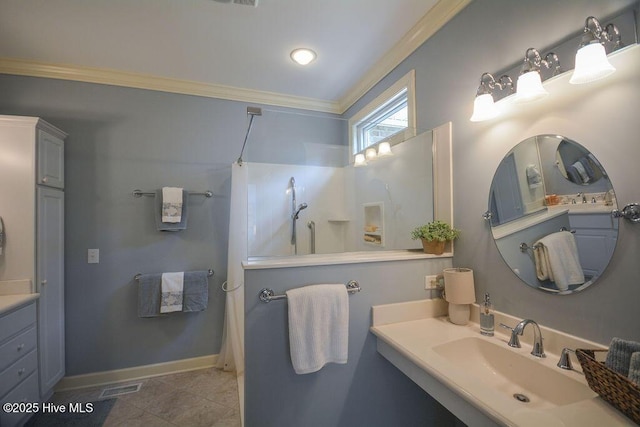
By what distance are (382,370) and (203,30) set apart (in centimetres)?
249

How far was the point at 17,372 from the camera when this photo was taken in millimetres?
1639

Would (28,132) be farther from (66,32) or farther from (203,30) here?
(203,30)

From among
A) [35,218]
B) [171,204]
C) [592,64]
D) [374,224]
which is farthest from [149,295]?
[592,64]

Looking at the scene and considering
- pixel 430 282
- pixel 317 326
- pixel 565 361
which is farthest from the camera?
pixel 430 282

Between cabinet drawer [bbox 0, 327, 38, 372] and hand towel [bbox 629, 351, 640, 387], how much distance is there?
2.84 meters

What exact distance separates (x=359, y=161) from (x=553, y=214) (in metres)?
1.68

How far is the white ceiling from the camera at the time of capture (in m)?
1.64

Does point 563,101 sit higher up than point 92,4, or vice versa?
point 92,4

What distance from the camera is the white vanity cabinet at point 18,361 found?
1.53m

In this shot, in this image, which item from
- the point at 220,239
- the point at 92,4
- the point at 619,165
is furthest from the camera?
the point at 220,239

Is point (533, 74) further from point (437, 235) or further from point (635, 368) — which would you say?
point (635, 368)

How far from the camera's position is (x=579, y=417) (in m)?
0.76

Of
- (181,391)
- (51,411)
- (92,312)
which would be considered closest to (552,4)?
(181,391)

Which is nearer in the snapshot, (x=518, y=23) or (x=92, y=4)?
(x=518, y=23)
